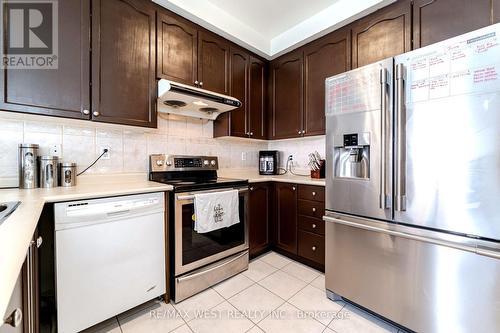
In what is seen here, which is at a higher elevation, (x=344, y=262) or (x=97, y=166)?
(x=97, y=166)

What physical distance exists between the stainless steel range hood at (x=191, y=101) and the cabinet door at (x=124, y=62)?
17cm

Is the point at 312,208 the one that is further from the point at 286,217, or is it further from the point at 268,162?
the point at 268,162

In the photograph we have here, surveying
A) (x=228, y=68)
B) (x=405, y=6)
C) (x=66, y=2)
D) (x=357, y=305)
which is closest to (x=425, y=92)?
(x=405, y=6)

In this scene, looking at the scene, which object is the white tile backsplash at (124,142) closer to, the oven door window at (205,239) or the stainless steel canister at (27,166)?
the stainless steel canister at (27,166)

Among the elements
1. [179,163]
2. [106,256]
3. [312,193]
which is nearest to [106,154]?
[179,163]

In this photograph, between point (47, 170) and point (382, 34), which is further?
point (382, 34)

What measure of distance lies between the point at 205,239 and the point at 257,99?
1.82 metres

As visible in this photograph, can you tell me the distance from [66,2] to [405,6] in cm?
256

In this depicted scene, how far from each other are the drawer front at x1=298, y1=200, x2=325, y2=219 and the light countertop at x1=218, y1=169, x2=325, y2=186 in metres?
0.20

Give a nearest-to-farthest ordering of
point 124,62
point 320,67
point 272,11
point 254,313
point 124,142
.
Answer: point 254,313, point 124,62, point 124,142, point 272,11, point 320,67

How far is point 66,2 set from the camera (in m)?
1.48

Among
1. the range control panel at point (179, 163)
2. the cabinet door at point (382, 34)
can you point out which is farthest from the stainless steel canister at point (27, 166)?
the cabinet door at point (382, 34)

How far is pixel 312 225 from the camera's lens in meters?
2.17

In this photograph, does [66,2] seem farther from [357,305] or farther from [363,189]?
[357,305]
